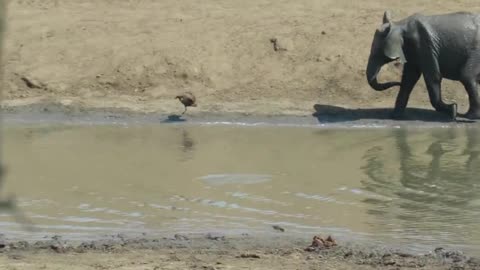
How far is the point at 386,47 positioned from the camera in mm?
13266

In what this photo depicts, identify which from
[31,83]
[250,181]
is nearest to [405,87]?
[250,181]

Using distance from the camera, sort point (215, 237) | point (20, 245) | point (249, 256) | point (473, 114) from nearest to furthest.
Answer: point (249, 256)
point (20, 245)
point (215, 237)
point (473, 114)

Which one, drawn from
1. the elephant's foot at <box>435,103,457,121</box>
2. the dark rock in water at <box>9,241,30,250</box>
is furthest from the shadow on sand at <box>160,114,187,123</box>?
the dark rock in water at <box>9,241,30,250</box>

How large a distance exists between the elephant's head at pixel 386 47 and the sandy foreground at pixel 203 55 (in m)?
0.92

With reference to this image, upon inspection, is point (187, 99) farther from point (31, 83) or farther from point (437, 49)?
point (437, 49)

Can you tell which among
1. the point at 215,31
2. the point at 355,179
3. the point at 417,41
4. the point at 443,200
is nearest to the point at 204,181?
the point at 355,179

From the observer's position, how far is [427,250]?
702cm

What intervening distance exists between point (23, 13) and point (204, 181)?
8.50 meters

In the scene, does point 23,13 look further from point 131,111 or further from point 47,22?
point 131,111

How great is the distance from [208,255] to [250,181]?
305cm

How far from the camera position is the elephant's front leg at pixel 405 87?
45.2 feet

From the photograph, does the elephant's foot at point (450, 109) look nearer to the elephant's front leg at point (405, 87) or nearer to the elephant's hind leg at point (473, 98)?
the elephant's hind leg at point (473, 98)

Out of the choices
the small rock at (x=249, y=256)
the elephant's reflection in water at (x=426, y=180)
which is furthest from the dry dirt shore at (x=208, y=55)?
the small rock at (x=249, y=256)

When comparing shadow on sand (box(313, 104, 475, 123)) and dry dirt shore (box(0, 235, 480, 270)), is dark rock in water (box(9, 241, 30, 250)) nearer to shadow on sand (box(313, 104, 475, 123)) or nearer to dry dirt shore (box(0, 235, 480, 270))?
dry dirt shore (box(0, 235, 480, 270))
